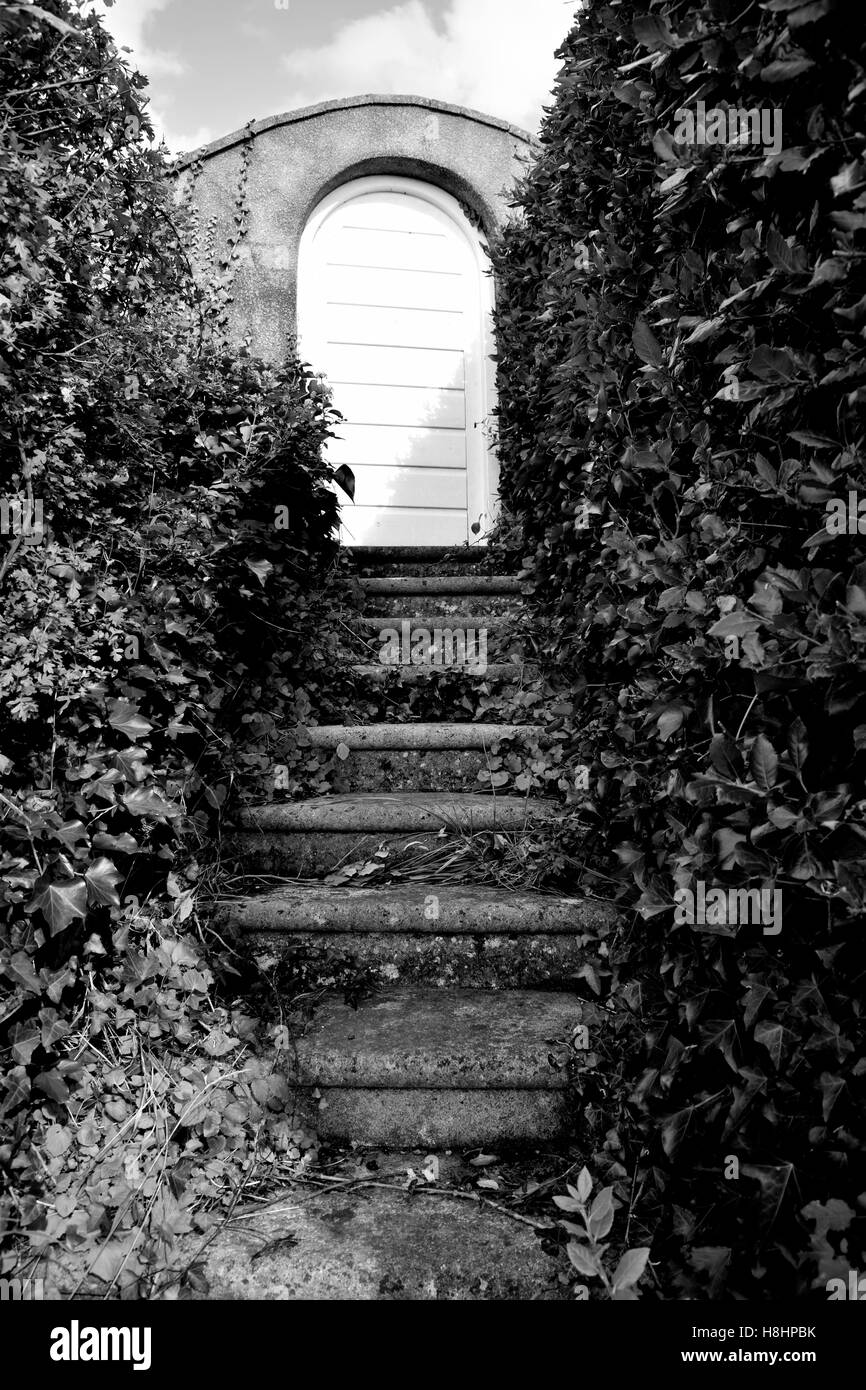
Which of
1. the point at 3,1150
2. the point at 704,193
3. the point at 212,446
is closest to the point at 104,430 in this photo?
the point at 212,446

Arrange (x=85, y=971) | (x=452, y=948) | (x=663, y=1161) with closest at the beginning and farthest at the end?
(x=663, y=1161), (x=85, y=971), (x=452, y=948)

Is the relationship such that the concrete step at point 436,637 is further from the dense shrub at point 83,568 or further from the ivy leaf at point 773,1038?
the ivy leaf at point 773,1038

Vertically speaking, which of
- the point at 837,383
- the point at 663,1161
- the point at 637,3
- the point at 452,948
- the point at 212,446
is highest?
the point at 637,3

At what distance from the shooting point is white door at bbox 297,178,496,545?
6125 mm

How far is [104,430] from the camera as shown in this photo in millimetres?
2053

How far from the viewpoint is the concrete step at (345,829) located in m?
2.69

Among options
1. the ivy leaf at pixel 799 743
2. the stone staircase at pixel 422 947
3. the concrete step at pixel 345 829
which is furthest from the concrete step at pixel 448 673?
the ivy leaf at pixel 799 743

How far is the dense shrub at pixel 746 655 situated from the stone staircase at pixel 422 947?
0.59 ft

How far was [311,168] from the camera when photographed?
5992mm

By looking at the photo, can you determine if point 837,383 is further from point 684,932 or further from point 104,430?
point 104,430

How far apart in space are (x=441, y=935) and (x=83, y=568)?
52.3 inches

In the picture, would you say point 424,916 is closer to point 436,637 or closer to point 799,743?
point 799,743

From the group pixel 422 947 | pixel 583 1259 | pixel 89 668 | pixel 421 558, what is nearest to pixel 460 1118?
pixel 422 947

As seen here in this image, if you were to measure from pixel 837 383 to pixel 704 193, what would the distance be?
53 centimetres
